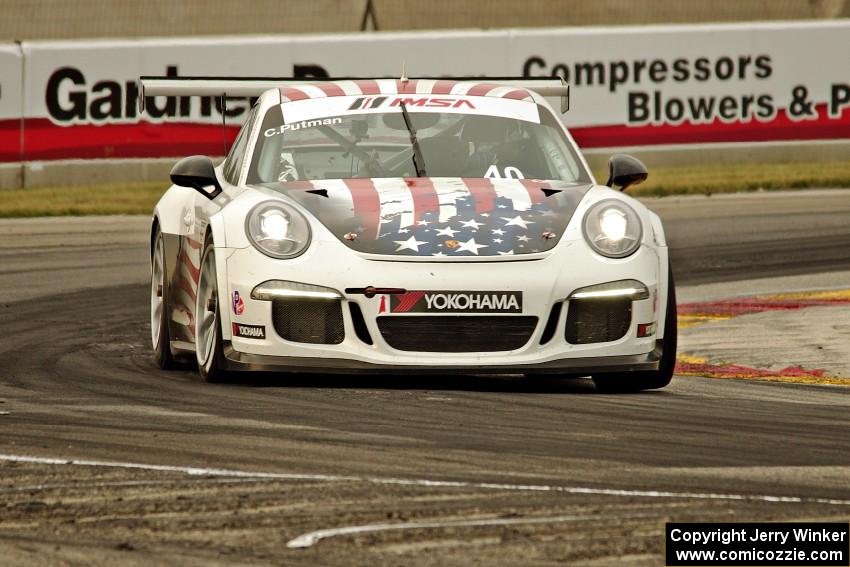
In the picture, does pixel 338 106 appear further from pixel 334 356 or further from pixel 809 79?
pixel 809 79

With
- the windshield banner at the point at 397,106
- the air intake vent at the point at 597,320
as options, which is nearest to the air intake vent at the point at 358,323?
the air intake vent at the point at 597,320

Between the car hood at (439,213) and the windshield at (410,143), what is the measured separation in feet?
1.02

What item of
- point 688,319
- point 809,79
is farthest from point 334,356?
point 809,79

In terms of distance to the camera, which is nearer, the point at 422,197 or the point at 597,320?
the point at 597,320

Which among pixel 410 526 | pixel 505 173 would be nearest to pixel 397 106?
pixel 505 173

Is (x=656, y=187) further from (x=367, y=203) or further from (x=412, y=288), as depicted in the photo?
(x=412, y=288)

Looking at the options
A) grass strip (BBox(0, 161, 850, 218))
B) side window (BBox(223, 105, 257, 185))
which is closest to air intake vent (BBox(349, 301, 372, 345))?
side window (BBox(223, 105, 257, 185))

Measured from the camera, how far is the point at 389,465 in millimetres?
5059

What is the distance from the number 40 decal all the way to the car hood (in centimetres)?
27

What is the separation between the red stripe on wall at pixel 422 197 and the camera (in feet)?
23.5

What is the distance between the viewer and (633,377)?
7418 mm

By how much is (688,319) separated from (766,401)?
417 centimetres

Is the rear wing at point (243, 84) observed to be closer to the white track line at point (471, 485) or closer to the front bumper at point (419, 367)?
the front bumper at point (419, 367)

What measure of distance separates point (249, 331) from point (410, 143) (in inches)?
59.5
